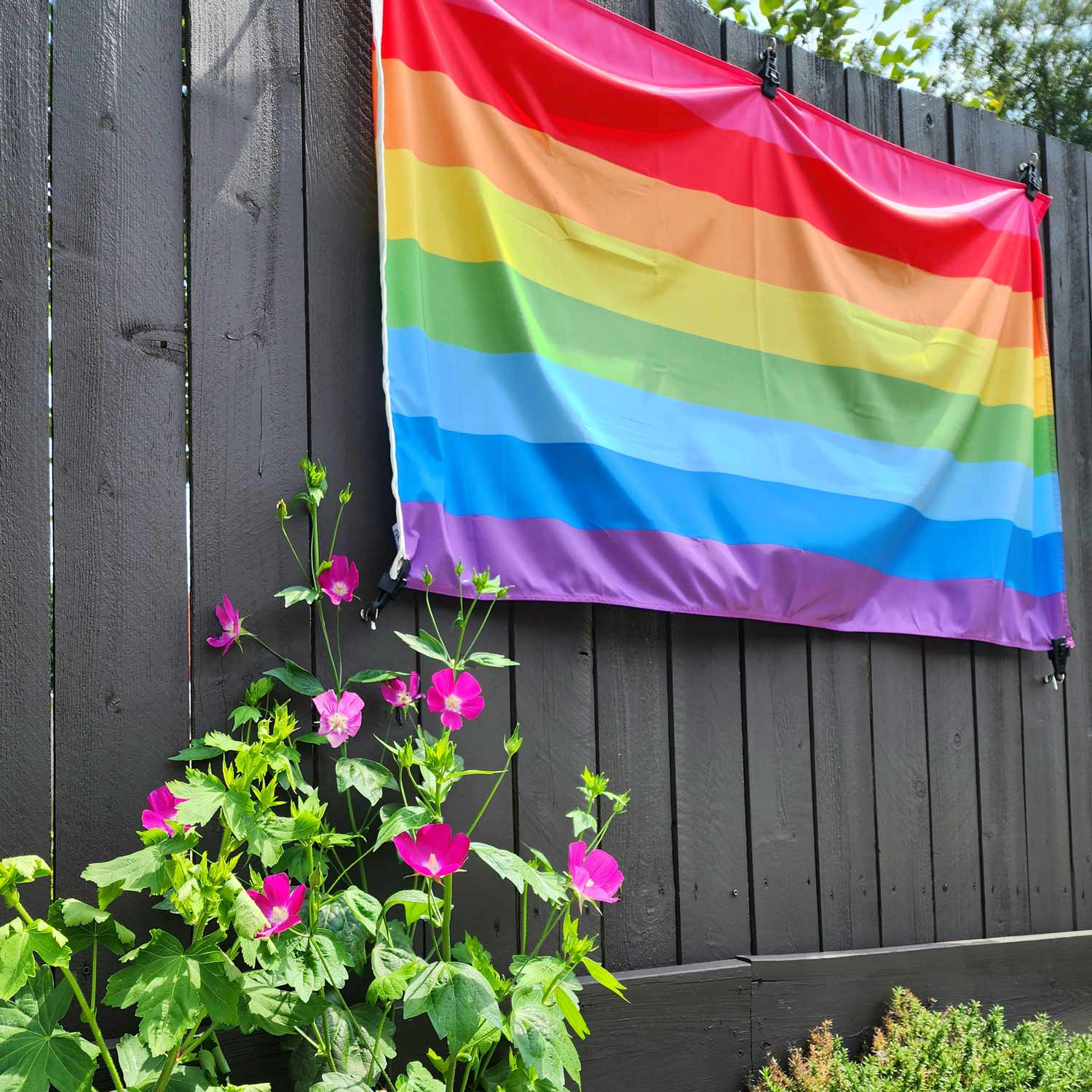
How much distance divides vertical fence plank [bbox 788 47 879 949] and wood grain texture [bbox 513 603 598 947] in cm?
68

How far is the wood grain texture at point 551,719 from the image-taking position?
2100mm

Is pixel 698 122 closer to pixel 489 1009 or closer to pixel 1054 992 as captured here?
pixel 489 1009

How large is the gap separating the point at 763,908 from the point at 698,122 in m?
1.76

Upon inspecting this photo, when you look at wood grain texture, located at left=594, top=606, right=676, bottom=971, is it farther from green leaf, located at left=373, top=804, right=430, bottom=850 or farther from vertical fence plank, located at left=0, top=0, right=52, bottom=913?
vertical fence plank, located at left=0, top=0, right=52, bottom=913

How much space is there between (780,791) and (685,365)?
3.22ft

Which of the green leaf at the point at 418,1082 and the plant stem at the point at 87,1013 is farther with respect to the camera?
the green leaf at the point at 418,1082

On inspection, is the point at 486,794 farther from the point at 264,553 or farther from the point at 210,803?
the point at 210,803

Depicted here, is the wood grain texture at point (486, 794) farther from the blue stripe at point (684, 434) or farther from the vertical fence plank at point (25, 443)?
the vertical fence plank at point (25, 443)

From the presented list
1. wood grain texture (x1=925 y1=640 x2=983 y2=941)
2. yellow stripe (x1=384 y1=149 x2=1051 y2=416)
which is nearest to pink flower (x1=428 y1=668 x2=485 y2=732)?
yellow stripe (x1=384 y1=149 x2=1051 y2=416)

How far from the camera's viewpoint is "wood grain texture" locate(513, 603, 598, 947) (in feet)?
6.89

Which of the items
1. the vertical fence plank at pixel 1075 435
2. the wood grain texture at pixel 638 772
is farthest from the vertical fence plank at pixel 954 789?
the wood grain texture at pixel 638 772

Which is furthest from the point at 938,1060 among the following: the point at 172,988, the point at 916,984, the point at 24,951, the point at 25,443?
the point at 25,443

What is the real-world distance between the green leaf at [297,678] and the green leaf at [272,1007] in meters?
0.46

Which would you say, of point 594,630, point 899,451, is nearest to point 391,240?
point 594,630
